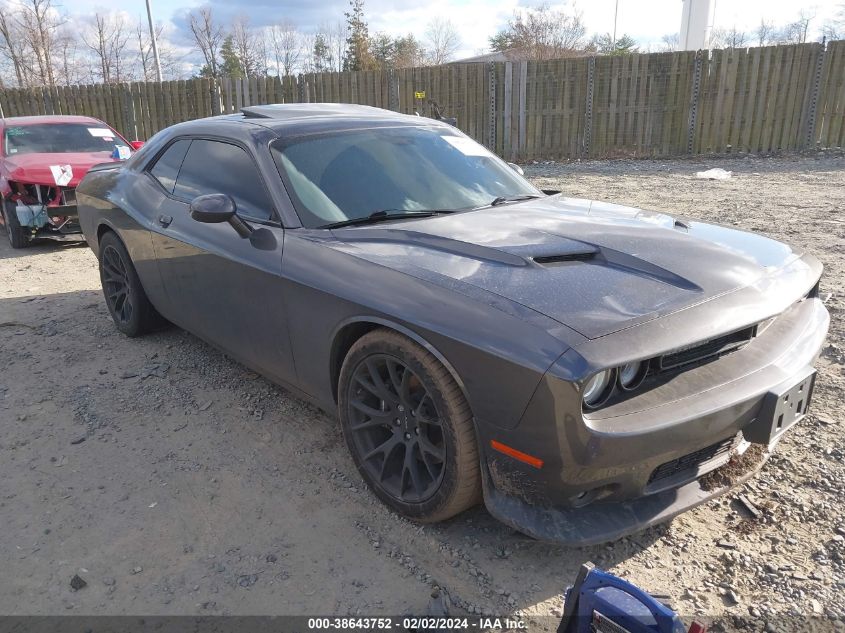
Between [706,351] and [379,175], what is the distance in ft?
5.90

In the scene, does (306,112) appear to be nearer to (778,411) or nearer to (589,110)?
(778,411)

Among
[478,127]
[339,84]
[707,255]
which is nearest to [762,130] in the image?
[478,127]

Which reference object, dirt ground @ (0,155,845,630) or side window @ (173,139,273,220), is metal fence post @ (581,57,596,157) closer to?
dirt ground @ (0,155,845,630)

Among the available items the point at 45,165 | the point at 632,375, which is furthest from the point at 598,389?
the point at 45,165

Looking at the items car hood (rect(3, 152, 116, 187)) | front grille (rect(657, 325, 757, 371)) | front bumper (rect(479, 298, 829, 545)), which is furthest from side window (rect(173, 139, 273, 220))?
car hood (rect(3, 152, 116, 187))

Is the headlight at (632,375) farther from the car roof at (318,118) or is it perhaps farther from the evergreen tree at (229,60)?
the evergreen tree at (229,60)

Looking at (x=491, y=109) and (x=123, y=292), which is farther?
Result: (x=491, y=109)

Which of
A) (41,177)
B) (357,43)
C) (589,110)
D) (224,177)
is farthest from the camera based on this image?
(357,43)

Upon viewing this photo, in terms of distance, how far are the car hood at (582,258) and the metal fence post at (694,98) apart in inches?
482

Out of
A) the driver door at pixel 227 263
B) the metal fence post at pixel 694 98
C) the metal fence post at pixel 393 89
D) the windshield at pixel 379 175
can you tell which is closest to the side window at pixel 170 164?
the driver door at pixel 227 263

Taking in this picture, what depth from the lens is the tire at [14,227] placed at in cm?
744

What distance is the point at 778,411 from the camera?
7.13ft

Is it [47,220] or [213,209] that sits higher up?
[213,209]

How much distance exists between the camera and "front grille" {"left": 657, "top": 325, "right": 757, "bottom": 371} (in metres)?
2.16
